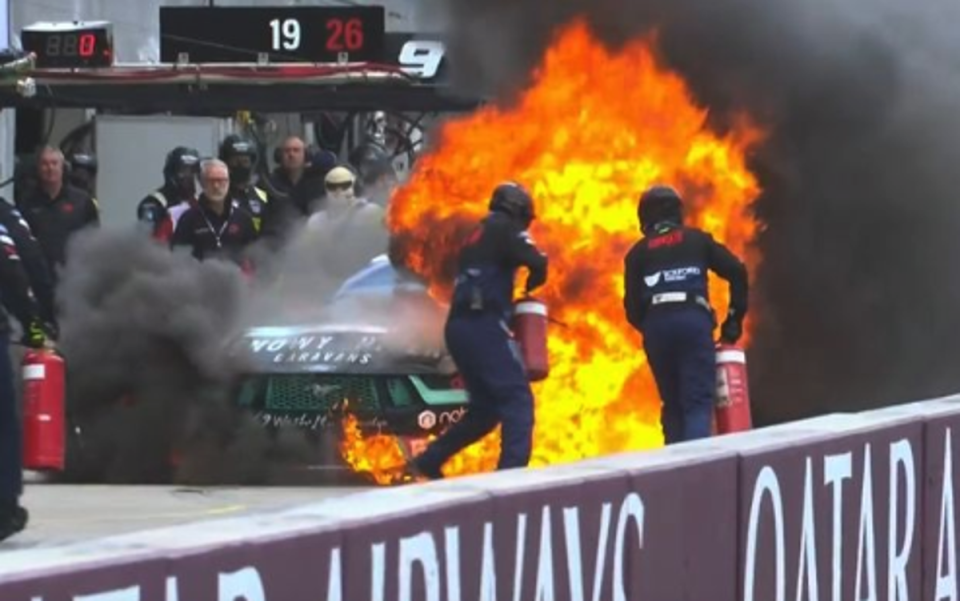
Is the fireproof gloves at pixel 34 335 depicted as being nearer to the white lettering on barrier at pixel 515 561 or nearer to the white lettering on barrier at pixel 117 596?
the white lettering on barrier at pixel 515 561

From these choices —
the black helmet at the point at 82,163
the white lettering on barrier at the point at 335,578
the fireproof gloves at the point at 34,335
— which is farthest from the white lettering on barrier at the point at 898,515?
the black helmet at the point at 82,163

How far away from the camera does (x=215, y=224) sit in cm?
1378

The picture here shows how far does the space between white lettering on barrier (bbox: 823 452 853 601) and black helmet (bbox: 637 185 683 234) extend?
5.39 meters

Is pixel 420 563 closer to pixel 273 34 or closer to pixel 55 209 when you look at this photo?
pixel 55 209

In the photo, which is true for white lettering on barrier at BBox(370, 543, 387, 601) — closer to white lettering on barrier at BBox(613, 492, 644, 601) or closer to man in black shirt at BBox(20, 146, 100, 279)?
white lettering on barrier at BBox(613, 492, 644, 601)

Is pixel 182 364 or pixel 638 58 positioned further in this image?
pixel 638 58

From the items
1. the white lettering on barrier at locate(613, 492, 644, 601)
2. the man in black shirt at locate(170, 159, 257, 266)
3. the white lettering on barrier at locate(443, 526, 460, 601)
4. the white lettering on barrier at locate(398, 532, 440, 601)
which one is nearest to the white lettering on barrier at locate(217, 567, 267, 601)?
the white lettering on barrier at locate(398, 532, 440, 601)

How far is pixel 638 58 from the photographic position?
556 inches

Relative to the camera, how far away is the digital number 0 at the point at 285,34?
20.1 meters

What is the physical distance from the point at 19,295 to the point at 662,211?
11.7ft

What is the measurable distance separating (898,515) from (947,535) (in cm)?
47

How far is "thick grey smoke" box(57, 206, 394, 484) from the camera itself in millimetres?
12273

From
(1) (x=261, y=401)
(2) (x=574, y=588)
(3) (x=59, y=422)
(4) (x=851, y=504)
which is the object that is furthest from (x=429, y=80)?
(2) (x=574, y=588)

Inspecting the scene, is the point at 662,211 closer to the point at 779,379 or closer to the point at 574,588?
the point at 779,379
